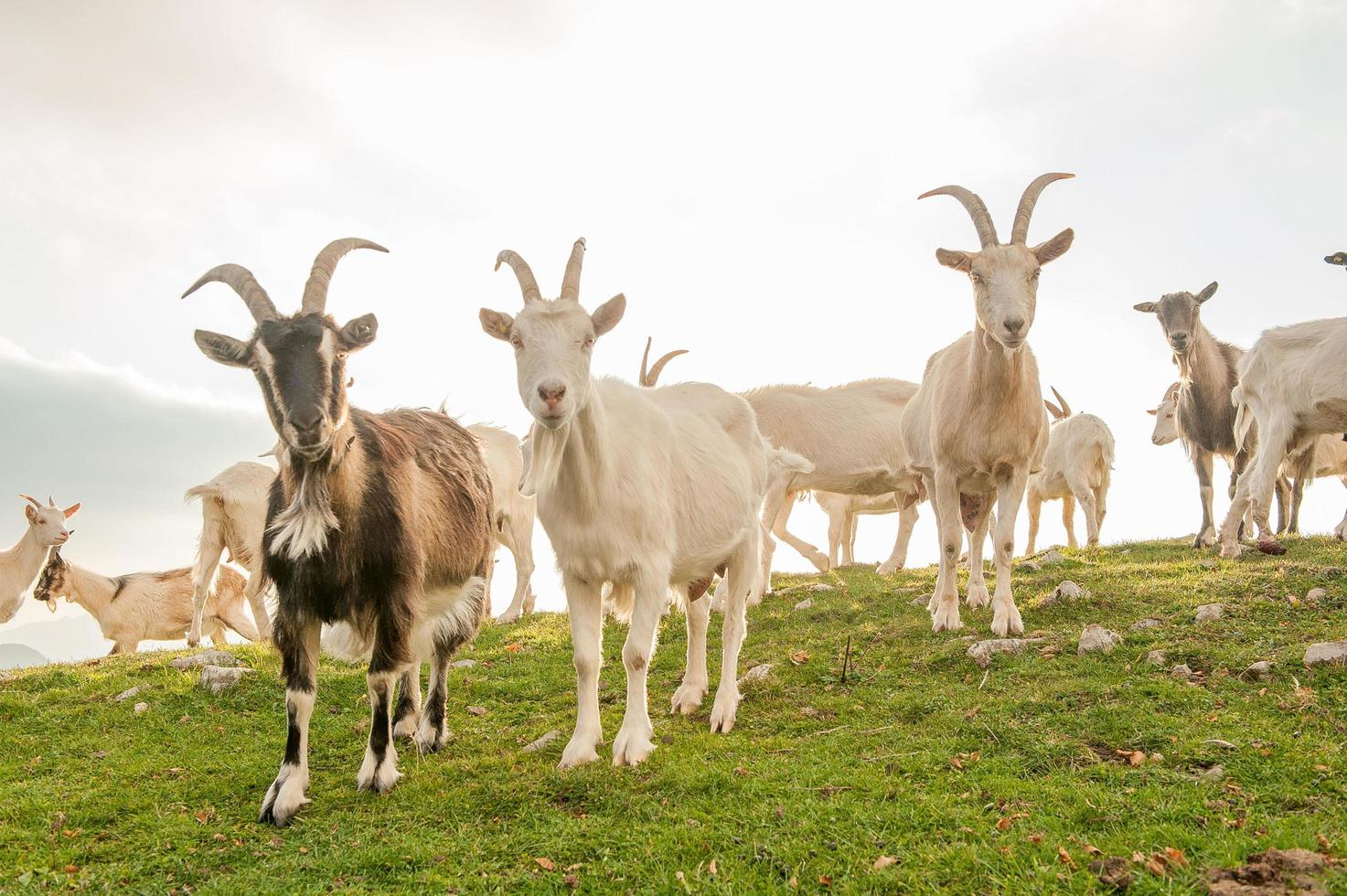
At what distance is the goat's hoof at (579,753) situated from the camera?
17.7ft

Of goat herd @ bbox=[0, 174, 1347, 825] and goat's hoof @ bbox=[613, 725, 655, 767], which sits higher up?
goat herd @ bbox=[0, 174, 1347, 825]

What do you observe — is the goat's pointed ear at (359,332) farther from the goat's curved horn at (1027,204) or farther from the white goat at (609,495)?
the goat's curved horn at (1027,204)

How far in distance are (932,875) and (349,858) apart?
2672 mm

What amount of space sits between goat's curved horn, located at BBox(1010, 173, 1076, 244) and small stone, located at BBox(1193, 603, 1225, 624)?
11.4 ft

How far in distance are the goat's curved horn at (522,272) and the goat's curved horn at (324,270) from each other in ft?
2.92

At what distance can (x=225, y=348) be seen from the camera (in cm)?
540

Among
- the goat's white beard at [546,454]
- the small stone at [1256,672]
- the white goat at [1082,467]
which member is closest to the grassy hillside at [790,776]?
the small stone at [1256,672]

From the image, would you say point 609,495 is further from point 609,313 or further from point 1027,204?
point 1027,204

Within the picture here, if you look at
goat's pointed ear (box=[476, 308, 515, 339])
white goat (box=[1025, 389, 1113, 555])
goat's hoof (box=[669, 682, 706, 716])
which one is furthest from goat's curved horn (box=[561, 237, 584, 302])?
white goat (box=[1025, 389, 1113, 555])

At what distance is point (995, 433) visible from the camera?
27.3 feet

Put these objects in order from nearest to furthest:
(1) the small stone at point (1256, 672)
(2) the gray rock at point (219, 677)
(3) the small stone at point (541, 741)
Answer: (1) the small stone at point (1256, 672) → (3) the small stone at point (541, 741) → (2) the gray rock at point (219, 677)

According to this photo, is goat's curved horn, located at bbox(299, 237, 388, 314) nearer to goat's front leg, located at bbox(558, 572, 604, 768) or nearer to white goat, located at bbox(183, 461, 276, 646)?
goat's front leg, located at bbox(558, 572, 604, 768)

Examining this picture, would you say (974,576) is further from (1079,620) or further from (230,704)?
(230,704)

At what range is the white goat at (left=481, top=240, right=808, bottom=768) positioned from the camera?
542cm
